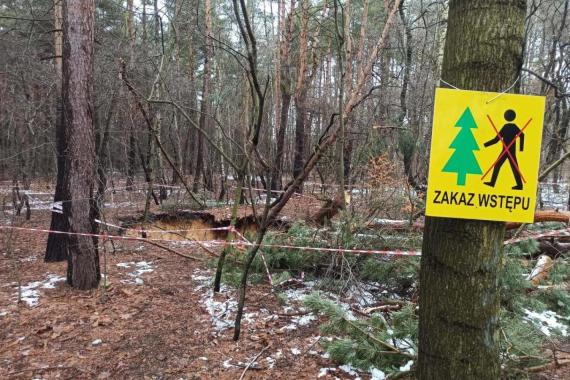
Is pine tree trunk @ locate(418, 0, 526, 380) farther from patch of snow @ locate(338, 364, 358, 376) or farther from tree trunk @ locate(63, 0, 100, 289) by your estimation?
tree trunk @ locate(63, 0, 100, 289)

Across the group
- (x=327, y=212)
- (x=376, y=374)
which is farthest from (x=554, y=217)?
(x=376, y=374)

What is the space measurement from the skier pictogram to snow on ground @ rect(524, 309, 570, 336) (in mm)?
2702

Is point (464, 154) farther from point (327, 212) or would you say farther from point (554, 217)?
point (554, 217)

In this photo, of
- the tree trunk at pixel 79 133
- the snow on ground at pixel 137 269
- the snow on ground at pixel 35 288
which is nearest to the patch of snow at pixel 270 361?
the snow on ground at pixel 137 269

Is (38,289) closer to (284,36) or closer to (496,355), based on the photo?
(496,355)

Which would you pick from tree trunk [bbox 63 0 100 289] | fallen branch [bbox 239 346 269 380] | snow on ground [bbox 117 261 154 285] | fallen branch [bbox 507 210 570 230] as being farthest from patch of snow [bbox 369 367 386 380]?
fallen branch [bbox 507 210 570 230]

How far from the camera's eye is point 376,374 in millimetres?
3025

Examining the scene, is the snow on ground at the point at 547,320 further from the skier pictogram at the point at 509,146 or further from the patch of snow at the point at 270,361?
the skier pictogram at the point at 509,146

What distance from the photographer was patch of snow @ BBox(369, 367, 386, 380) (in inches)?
117

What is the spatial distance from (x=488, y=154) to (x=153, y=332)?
343 centimetres

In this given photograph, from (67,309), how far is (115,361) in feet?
4.59

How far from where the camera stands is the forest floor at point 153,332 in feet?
10.6

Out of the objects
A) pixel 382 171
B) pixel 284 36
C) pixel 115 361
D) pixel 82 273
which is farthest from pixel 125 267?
pixel 284 36

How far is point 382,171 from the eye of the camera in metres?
7.21
